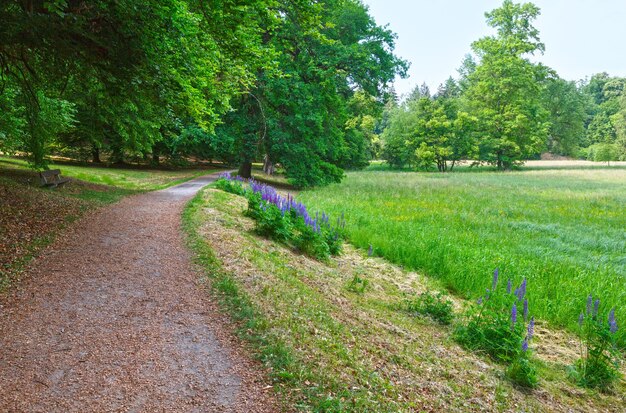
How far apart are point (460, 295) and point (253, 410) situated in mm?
5413

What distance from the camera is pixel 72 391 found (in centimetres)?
308

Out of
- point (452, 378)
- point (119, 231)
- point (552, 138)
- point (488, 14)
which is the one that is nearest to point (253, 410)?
point (452, 378)

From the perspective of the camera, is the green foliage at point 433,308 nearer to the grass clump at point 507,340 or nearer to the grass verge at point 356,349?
the grass verge at point 356,349

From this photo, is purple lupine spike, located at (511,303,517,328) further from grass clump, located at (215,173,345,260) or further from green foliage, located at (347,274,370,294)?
grass clump, located at (215,173,345,260)

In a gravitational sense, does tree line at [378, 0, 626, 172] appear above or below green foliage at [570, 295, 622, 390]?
above

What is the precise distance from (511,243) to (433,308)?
19.7ft

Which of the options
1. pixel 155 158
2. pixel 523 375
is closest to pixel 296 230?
pixel 523 375

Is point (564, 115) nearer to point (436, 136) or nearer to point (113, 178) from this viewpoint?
point (436, 136)

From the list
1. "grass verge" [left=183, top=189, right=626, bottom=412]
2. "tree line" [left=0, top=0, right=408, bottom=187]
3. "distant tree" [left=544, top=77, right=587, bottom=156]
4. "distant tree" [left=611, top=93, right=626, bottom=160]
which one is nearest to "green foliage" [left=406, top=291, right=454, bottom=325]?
"grass verge" [left=183, top=189, right=626, bottom=412]

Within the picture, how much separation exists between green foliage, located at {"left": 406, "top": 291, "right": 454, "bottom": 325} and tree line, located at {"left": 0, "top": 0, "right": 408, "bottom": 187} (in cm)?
601

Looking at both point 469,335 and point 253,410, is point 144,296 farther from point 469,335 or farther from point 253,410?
point 469,335

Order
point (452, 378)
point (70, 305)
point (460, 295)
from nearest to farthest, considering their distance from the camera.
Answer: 1. point (452, 378)
2. point (70, 305)
3. point (460, 295)

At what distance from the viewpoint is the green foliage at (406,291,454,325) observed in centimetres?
575

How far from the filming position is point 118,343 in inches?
150
